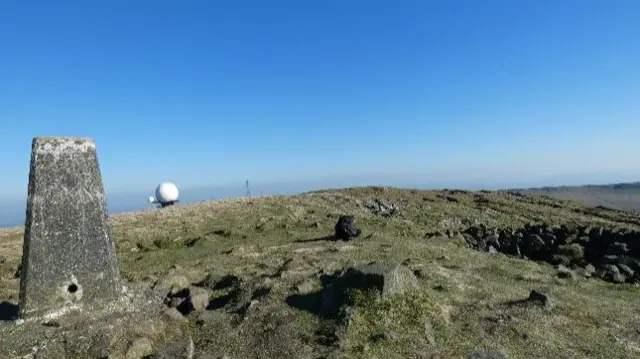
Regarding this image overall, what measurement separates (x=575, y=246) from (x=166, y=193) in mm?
Answer: 32270

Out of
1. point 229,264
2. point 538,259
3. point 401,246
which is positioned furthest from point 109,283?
point 538,259

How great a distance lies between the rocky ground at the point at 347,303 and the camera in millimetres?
10266

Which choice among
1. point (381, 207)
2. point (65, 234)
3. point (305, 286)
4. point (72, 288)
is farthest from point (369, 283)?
point (381, 207)

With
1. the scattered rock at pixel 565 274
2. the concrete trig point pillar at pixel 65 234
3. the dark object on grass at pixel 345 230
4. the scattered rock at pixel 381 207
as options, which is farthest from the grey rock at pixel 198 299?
the scattered rock at pixel 381 207

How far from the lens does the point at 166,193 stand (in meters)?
44.9

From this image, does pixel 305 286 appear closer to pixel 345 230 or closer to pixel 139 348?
pixel 139 348

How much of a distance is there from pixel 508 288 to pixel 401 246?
20.3 ft

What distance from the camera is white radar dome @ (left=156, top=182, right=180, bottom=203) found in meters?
44.8

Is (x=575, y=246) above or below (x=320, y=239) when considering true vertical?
below

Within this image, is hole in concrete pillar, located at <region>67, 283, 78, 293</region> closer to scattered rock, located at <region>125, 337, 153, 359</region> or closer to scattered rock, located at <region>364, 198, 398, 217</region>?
scattered rock, located at <region>125, 337, 153, 359</region>

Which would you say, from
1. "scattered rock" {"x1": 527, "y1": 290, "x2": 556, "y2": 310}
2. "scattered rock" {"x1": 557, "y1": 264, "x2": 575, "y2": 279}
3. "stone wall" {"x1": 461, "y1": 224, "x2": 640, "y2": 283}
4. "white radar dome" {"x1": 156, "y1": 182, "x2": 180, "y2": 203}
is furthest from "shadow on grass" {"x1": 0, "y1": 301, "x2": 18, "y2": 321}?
"white radar dome" {"x1": 156, "y1": 182, "x2": 180, "y2": 203}

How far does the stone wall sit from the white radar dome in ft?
82.9

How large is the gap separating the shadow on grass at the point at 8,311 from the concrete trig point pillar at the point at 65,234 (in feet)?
2.27

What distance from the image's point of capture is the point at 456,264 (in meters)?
17.2
